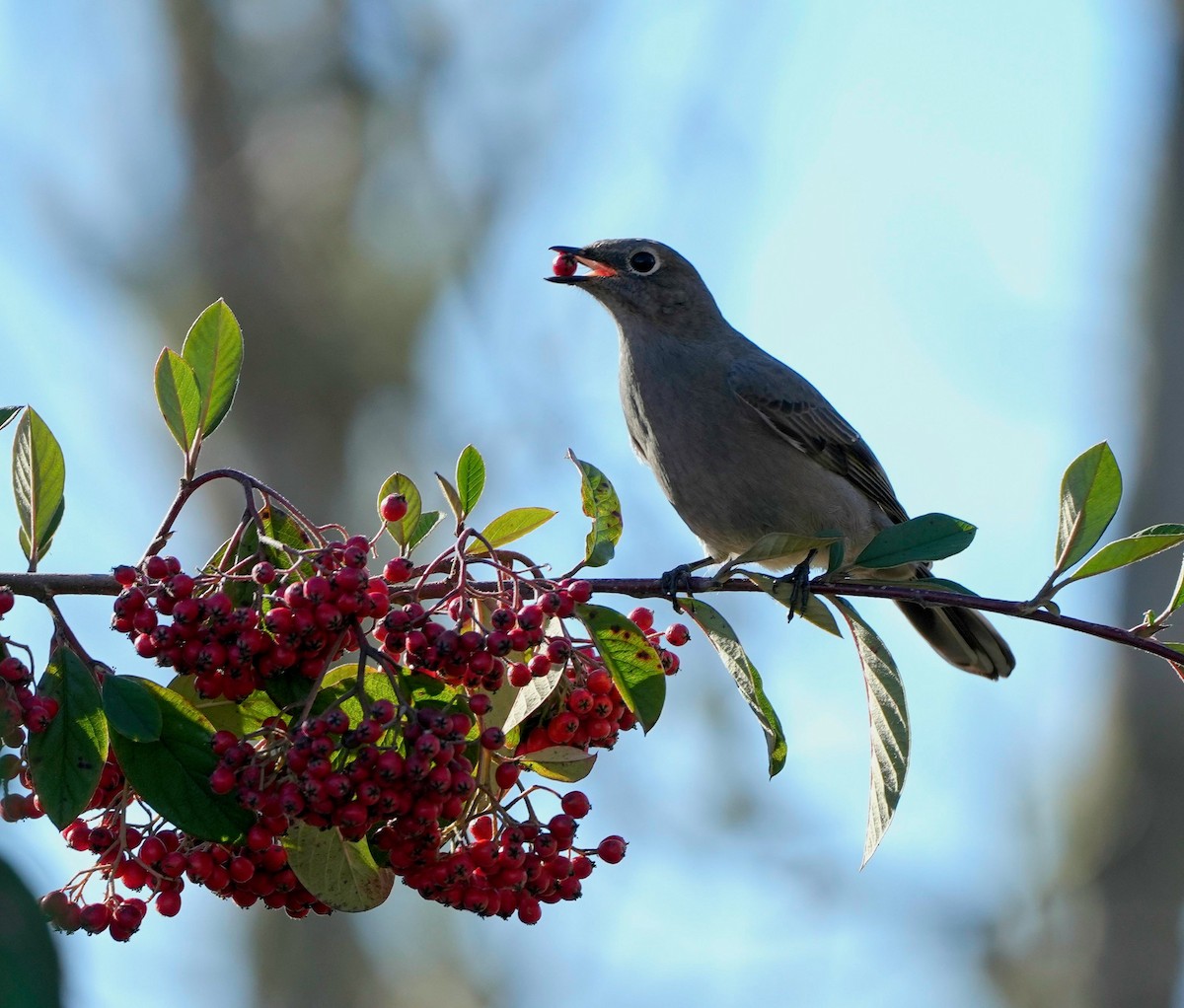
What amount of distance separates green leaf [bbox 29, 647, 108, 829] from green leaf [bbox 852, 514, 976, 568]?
2.07 m

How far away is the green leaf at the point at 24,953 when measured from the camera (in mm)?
1125

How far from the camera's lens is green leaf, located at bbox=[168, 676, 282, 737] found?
3.28 meters

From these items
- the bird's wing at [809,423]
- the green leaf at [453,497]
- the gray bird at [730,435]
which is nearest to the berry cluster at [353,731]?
the green leaf at [453,497]

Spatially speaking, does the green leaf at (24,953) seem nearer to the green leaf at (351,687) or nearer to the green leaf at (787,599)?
the green leaf at (351,687)

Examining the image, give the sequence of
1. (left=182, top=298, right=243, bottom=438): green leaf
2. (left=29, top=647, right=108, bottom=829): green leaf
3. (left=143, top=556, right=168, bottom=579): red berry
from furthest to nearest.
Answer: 1. (left=182, top=298, right=243, bottom=438): green leaf
2. (left=143, top=556, right=168, bottom=579): red berry
3. (left=29, top=647, right=108, bottom=829): green leaf

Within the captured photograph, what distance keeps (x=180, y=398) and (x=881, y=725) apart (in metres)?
2.16

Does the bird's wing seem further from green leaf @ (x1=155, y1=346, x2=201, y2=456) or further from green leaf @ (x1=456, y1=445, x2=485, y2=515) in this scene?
green leaf @ (x1=155, y1=346, x2=201, y2=456)

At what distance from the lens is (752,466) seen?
6602 millimetres

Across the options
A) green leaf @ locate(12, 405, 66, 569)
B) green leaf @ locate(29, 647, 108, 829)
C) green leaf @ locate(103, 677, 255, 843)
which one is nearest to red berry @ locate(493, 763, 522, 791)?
green leaf @ locate(103, 677, 255, 843)

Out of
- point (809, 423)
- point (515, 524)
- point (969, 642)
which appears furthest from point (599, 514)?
point (969, 642)

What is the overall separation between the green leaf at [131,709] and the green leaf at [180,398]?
82cm

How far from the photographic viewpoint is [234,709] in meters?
3.30

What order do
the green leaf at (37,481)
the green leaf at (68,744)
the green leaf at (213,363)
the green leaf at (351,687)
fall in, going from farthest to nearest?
the green leaf at (213,363) < the green leaf at (37,481) < the green leaf at (351,687) < the green leaf at (68,744)

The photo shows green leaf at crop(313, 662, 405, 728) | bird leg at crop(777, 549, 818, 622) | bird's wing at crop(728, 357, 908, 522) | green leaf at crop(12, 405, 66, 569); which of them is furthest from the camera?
bird's wing at crop(728, 357, 908, 522)
